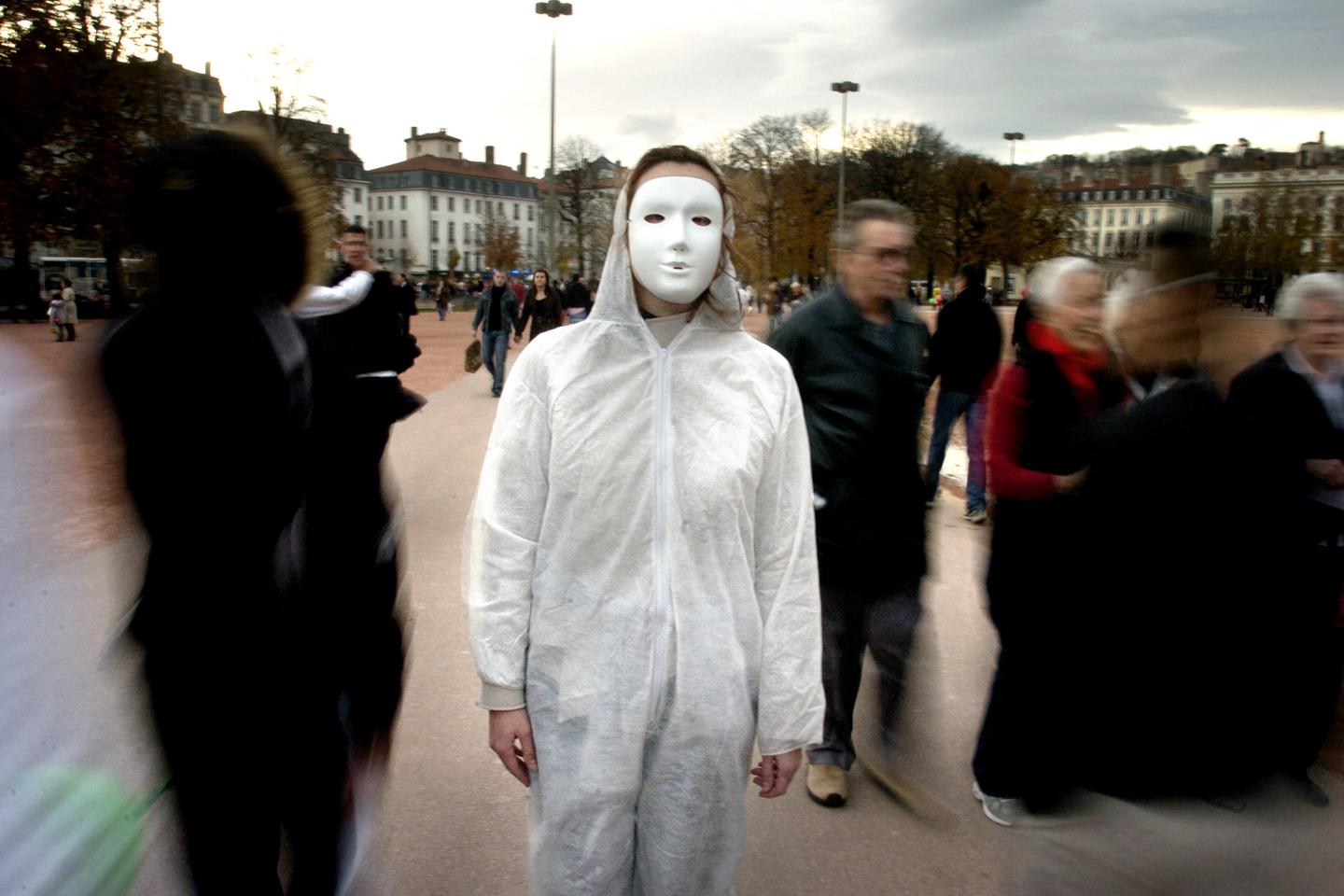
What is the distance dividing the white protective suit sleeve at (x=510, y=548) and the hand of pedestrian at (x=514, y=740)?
2 cm

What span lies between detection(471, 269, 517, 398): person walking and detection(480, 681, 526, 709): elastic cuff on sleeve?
38.2ft

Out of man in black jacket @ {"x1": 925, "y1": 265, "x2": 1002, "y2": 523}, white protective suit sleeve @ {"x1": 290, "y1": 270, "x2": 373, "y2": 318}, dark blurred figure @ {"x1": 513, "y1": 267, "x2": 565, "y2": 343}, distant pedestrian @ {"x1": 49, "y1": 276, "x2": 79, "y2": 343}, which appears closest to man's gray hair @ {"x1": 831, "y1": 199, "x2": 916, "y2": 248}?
white protective suit sleeve @ {"x1": 290, "y1": 270, "x2": 373, "y2": 318}

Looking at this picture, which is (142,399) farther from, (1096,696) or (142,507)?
(1096,696)

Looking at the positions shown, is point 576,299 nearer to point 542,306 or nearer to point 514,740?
point 542,306

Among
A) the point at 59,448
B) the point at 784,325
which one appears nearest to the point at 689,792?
the point at 784,325

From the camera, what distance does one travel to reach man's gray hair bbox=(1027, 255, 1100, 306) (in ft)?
11.0

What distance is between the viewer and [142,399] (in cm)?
174

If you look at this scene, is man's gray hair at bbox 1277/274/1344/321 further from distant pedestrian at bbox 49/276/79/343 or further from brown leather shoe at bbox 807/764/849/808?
distant pedestrian at bbox 49/276/79/343

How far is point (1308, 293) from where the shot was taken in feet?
11.7

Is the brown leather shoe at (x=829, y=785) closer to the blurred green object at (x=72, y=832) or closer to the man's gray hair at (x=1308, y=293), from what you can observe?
the blurred green object at (x=72, y=832)

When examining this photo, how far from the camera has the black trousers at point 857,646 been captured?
3.49 meters

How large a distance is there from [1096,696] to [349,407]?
1.67 meters

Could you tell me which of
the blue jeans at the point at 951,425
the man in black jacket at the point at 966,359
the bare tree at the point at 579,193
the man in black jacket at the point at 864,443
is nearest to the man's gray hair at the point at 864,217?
the man in black jacket at the point at 864,443

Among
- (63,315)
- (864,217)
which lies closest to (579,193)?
(63,315)
